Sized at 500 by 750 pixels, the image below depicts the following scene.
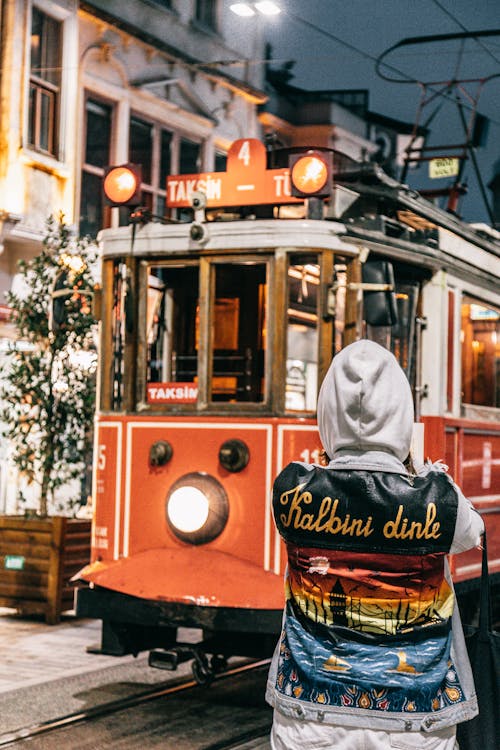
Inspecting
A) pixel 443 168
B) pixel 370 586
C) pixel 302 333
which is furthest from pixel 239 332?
pixel 443 168

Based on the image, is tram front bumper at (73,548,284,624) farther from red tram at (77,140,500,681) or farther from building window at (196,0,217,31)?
building window at (196,0,217,31)

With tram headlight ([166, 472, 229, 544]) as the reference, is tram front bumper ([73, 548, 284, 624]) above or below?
below

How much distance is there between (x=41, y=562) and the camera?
1078 cm

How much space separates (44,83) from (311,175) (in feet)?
30.5

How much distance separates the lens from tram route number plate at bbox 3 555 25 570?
10898 mm

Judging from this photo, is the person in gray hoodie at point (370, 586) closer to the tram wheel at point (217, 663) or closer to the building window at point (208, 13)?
the tram wheel at point (217, 663)

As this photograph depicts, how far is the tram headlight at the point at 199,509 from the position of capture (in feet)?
23.9

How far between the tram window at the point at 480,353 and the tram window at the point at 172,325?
2094 mm

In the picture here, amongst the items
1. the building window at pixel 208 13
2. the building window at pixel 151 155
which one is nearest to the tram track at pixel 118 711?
the building window at pixel 151 155

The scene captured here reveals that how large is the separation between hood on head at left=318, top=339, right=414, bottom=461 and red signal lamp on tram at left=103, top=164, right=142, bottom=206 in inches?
190

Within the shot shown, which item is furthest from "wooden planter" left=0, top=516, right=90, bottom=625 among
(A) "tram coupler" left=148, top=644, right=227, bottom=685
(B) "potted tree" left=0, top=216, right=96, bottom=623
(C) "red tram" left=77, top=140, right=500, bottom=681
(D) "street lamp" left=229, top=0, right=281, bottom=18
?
(D) "street lamp" left=229, top=0, right=281, bottom=18

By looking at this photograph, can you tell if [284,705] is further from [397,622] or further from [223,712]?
[223,712]

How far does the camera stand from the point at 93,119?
17.1 meters

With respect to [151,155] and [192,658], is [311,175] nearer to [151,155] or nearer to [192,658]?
[192,658]
